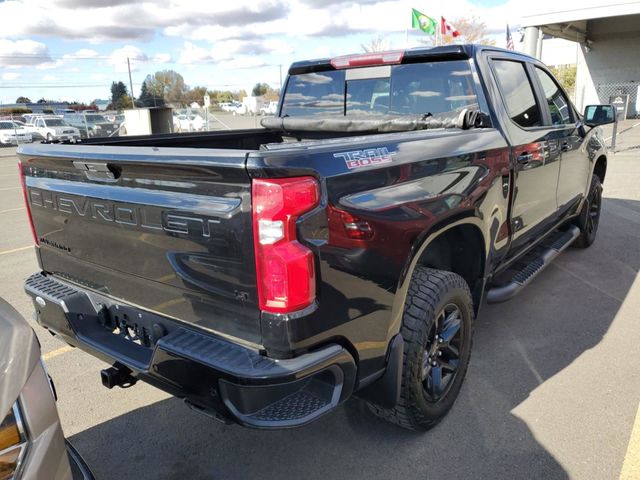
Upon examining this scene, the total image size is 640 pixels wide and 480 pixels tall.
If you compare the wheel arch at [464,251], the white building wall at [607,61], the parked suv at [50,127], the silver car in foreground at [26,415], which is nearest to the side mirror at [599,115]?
the wheel arch at [464,251]

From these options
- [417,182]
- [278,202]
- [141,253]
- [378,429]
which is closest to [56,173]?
[141,253]

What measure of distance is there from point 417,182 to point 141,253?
50.7 inches

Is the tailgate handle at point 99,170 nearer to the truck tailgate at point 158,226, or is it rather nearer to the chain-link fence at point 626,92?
the truck tailgate at point 158,226

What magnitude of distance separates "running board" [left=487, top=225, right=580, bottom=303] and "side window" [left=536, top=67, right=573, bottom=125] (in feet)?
3.53

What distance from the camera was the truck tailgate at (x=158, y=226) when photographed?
196 cm

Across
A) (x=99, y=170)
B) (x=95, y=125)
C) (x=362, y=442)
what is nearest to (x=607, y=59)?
(x=95, y=125)

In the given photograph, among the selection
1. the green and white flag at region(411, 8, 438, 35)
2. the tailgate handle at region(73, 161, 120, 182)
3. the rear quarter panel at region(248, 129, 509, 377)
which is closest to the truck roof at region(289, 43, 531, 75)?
the rear quarter panel at region(248, 129, 509, 377)

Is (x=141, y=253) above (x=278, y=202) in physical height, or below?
below

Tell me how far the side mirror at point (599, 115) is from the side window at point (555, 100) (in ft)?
1.51

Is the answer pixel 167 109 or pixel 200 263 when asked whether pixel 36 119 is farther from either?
pixel 200 263

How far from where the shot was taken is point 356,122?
3719 mm

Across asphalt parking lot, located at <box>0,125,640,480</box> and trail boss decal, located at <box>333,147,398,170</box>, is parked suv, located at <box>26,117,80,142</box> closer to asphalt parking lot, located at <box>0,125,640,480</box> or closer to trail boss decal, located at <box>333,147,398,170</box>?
asphalt parking lot, located at <box>0,125,640,480</box>

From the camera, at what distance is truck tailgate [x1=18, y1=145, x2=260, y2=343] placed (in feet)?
6.44

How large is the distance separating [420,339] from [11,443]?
1731 millimetres
